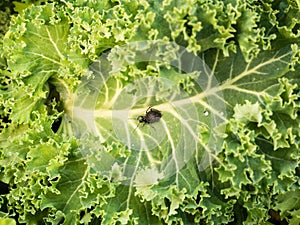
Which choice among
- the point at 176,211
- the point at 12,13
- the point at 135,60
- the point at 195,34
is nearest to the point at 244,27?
the point at 195,34

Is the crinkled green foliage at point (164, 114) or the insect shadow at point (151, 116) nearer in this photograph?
the crinkled green foliage at point (164, 114)

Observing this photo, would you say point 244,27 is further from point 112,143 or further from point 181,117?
point 112,143

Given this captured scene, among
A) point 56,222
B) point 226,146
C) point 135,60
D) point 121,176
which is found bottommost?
point 56,222

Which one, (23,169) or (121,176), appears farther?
(23,169)

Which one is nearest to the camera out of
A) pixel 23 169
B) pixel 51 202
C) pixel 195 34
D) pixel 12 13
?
pixel 195 34

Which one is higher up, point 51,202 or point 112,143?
point 112,143

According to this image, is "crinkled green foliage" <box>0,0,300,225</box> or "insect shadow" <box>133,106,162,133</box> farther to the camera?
"insect shadow" <box>133,106,162,133</box>

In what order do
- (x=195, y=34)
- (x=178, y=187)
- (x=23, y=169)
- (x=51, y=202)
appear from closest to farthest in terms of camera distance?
(x=195, y=34), (x=178, y=187), (x=51, y=202), (x=23, y=169)
